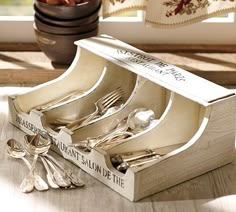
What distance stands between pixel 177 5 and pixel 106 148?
60 cm

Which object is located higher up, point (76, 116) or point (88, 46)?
point (88, 46)

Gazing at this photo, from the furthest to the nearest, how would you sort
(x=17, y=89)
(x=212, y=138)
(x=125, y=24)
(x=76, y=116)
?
(x=125, y=24), (x=17, y=89), (x=76, y=116), (x=212, y=138)

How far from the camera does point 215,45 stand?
2.33 metres

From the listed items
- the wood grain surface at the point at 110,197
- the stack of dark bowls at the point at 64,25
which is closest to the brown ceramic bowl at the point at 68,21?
the stack of dark bowls at the point at 64,25

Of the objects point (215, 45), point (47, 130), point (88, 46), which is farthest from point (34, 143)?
point (215, 45)

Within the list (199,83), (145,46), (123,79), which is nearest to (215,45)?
(145,46)

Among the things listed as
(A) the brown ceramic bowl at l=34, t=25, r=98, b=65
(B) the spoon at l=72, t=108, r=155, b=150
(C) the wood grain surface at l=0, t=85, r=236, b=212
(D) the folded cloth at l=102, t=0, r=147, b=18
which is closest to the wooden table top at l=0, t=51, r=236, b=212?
(C) the wood grain surface at l=0, t=85, r=236, b=212

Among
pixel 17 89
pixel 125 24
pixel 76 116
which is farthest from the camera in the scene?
pixel 125 24

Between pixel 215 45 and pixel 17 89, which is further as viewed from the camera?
pixel 215 45

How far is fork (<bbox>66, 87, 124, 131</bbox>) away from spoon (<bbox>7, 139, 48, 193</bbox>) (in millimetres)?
121

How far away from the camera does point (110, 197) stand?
1.64 m

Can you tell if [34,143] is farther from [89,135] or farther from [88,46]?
[88,46]

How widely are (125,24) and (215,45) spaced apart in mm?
255

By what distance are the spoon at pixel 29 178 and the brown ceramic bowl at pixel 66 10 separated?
1.39 feet
